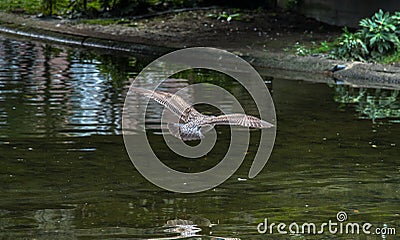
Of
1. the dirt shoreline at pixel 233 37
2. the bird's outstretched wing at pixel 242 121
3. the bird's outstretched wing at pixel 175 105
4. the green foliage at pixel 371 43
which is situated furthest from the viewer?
the green foliage at pixel 371 43

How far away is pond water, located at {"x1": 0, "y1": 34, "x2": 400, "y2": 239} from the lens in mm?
5473

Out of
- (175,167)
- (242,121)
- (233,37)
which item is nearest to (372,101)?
(175,167)

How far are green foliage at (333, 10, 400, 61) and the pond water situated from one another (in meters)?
1.94

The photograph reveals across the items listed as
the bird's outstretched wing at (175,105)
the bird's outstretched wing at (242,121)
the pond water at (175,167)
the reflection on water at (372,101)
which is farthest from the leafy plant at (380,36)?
the bird's outstretched wing at (242,121)

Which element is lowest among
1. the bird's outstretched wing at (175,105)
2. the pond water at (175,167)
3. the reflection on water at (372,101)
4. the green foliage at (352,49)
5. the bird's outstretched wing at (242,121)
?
the pond water at (175,167)

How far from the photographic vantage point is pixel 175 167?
23.0ft

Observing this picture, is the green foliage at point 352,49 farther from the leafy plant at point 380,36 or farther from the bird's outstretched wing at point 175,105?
the bird's outstretched wing at point 175,105

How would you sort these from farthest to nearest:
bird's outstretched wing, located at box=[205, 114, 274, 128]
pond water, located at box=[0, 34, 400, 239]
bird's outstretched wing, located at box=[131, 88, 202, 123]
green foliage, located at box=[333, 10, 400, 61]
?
green foliage, located at box=[333, 10, 400, 61], bird's outstretched wing, located at box=[131, 88, 202, 123], bird's outstretched wing, located at box=[205, 114, 274, 128], pond water, located at box=[0, 34, 400, 239]

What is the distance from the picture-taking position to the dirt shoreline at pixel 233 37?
40.5 feet

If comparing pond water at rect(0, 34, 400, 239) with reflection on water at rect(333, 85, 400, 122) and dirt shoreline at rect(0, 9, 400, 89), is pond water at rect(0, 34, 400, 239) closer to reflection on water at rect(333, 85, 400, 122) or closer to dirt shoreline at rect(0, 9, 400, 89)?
reflection on water at rect(333, 85, 400, 122)

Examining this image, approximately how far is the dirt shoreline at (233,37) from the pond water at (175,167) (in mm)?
1268

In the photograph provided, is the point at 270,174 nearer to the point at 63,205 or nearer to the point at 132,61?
the point at 63,205

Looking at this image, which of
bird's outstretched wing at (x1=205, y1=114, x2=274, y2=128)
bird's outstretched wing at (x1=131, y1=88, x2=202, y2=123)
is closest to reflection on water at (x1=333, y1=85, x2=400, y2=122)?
bird's outstretched wing at (x1=131, y1=88, x2=202, y2=123)

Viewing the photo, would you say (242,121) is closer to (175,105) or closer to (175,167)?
(175,105)
